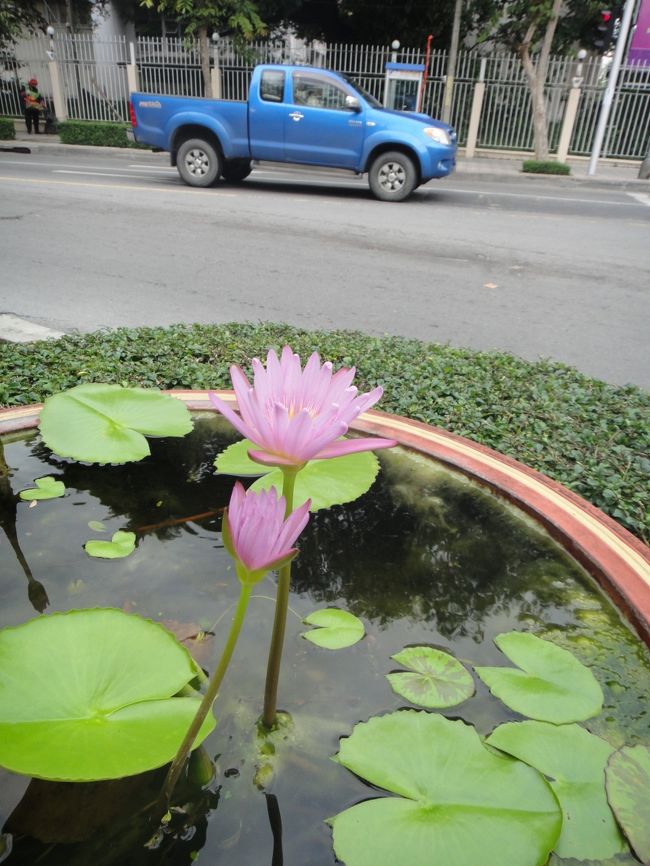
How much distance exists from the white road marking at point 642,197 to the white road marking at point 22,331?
9069 millimetres

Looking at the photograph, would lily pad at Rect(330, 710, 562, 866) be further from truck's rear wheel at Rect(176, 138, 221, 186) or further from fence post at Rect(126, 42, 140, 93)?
fence post at Rect(126, 42, 140, 93)

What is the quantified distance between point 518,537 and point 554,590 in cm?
15

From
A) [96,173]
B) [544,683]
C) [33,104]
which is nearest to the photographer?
[544,683]

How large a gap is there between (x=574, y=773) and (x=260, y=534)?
0.59 metres

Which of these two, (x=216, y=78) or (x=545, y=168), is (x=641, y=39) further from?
(x=216, y=78)

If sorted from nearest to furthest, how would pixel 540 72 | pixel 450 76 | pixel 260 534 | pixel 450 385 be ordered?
pixel 260 534
pixel 450 385
pixel 540 72
pixel 450 76

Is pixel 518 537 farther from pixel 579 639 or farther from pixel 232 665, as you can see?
pixel 232 665

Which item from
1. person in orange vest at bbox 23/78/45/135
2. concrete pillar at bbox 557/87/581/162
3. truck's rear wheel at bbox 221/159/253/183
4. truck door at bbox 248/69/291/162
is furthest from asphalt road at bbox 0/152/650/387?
person in orange vest at bbox 23/78/45/135

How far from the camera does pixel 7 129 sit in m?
13.6

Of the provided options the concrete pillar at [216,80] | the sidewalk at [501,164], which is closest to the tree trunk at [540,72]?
the sidewalk at [501,164]

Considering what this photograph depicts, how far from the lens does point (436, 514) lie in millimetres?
1383

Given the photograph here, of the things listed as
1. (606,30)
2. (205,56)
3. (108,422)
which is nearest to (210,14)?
(205,56)

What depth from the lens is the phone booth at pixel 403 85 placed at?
42.1 ft

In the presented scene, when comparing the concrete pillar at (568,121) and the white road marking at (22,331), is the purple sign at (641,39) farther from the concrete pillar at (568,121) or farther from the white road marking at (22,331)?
the white road marking at (22,331)
